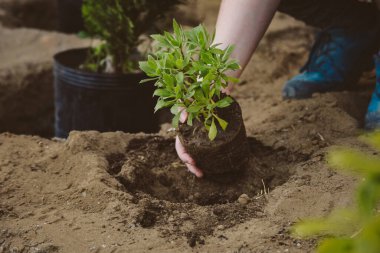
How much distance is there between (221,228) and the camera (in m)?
1.77

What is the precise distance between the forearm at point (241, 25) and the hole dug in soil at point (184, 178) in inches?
17.0

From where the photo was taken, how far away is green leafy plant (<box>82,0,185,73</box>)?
10.0 feet

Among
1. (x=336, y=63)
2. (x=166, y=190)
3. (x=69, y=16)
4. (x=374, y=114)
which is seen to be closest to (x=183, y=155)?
(x=166, y=190)

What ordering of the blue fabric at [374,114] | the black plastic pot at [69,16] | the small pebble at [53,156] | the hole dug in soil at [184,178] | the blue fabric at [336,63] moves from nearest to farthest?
the hole dug in soil at [184,178], the small pebble at [53,156], the blue fabric at [374,114], the blue fabric at [336,63], the black plastic pot at [69,16]

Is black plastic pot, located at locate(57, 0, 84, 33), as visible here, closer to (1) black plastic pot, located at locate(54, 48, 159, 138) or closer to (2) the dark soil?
(1) black plastic pot, located at locate(54, 48, 159, 138)

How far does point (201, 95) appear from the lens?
1864mm

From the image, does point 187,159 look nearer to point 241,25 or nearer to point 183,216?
point 183,216

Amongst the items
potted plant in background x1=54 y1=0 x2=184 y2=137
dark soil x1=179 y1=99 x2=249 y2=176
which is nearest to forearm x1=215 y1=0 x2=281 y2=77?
dark soil x1=179 y1=99 x2=249 y2=176

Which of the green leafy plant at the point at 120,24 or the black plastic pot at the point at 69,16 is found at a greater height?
the green leafy plant at the point at 120,24

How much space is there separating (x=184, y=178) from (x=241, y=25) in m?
0.69

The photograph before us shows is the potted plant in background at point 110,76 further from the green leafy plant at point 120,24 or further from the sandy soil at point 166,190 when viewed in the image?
the sandy soil at point 166,190

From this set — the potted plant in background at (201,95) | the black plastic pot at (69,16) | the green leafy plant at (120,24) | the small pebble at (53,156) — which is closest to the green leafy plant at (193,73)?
the potted plant in background at (201,95)

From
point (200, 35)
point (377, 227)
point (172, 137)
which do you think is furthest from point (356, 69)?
point (377, 227)

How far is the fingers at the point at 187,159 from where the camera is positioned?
2.15m
